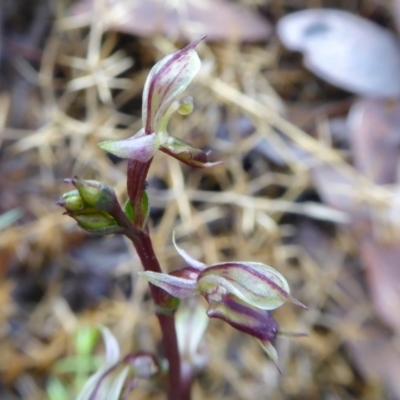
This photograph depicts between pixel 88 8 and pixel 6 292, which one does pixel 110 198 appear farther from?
pixel 88 8

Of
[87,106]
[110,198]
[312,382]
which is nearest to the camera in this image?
[110,198]

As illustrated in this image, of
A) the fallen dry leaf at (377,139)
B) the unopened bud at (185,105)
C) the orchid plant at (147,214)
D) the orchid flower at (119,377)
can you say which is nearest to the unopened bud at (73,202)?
the orchid plant at (147,214)

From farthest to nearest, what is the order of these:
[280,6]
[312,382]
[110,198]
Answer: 1. [280,6]
2. [312,382]
3. [110,198]

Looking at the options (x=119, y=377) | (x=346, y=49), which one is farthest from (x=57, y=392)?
(x=346, y=49)

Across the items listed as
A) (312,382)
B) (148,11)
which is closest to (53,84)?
(148,11)

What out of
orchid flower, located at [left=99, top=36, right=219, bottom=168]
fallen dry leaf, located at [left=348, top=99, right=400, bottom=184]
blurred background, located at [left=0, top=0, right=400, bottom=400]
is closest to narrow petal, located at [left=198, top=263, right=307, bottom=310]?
orchid flower, located at [left=99, top=36, right=219, bottom=168]

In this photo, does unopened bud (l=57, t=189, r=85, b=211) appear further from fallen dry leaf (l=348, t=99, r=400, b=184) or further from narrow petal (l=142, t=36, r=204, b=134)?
fallen dry leaf (l=348, t=99, r=400, b=184)
